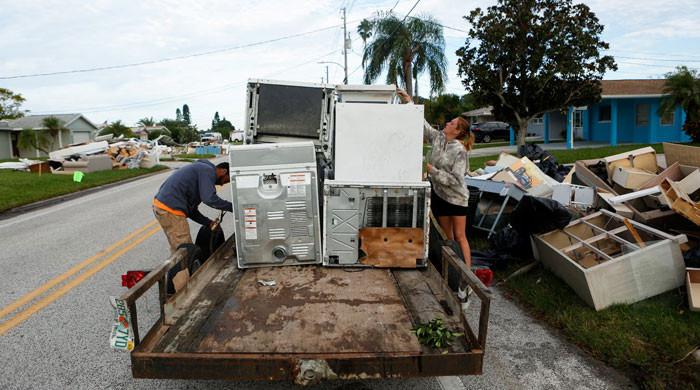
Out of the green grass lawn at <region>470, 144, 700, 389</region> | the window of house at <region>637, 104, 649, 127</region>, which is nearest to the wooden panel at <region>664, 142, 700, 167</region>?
the green grass lawn at <region>470, 144, 700, 389</region>

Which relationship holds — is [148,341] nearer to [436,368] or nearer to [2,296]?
[436,368]

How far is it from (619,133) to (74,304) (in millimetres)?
32511

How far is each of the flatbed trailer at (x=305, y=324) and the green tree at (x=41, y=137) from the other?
39.2 meters

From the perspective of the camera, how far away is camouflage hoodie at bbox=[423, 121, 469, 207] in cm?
544

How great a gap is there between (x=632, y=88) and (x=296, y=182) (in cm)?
3085

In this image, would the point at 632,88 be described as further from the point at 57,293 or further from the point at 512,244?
the point at 57,293

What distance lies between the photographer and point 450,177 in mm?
5434

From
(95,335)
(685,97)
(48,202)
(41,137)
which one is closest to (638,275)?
(95,335)

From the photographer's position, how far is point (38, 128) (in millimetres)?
44469

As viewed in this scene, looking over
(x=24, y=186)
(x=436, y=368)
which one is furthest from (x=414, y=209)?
(x=24, y=186)

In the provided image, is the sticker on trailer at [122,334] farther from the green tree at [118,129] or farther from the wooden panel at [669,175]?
the green tree at [118,129]

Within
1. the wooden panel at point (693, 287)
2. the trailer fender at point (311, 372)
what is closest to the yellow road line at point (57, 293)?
the trailer fender at point (311, 372)

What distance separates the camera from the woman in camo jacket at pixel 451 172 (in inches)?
215

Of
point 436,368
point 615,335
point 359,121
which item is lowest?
point 615,335
